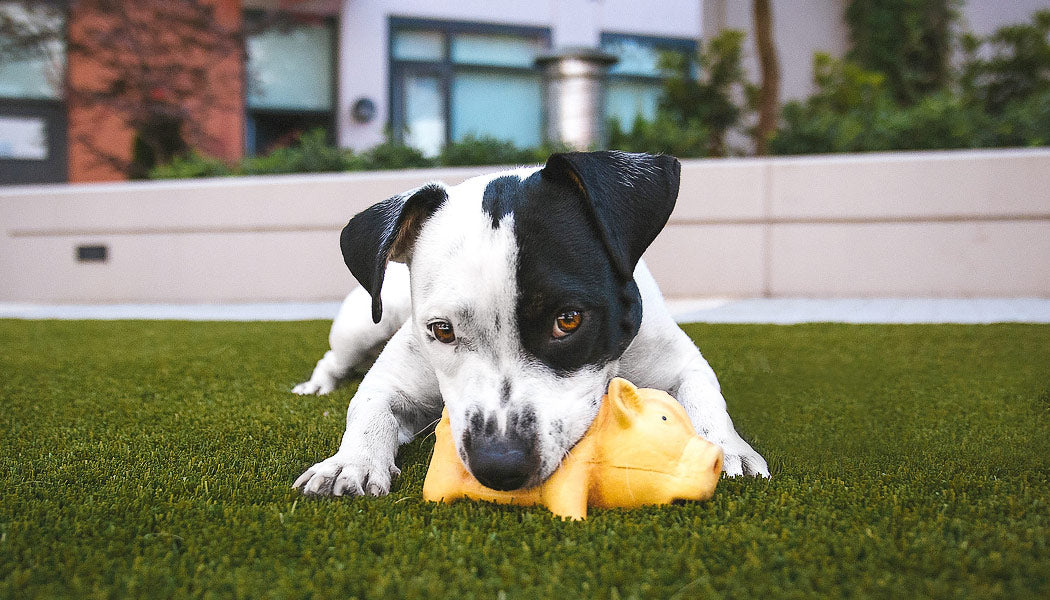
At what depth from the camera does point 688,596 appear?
1.34m

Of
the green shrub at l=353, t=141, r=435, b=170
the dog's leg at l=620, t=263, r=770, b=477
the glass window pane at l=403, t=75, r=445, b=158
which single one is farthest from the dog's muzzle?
the glass window pane at l=403, t=75, r=445, b=158

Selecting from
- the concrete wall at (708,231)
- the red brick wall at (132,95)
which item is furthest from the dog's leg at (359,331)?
the red brick wall at (132,95)

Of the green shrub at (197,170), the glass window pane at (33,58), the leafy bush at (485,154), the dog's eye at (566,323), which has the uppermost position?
the glass window pane at (33,58)

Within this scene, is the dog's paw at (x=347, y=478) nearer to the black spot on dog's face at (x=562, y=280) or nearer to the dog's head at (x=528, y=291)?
the dog's head at (x=528, y=291)

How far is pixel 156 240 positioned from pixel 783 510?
842cm

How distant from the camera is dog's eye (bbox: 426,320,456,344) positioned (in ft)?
7.09

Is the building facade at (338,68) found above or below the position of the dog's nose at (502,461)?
above

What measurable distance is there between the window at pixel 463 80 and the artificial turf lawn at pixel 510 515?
474 inches

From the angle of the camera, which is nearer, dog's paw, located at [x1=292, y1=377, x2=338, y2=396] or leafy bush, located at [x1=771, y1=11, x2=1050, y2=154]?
dog's paw, located at [x1=292, y1=377, x2=338, y2=396]

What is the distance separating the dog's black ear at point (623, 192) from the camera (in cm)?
215

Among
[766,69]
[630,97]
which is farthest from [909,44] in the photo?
[766,69]

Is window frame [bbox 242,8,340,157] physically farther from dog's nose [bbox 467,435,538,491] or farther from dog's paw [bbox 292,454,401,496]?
dog's nose [bbox 467,435,538,491]

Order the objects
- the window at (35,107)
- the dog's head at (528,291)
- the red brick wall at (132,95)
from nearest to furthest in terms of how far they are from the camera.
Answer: the dog's head at (528,291) < the red brick wall at (132,95) < the window at (35,107)

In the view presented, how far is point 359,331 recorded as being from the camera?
3.50 metres
